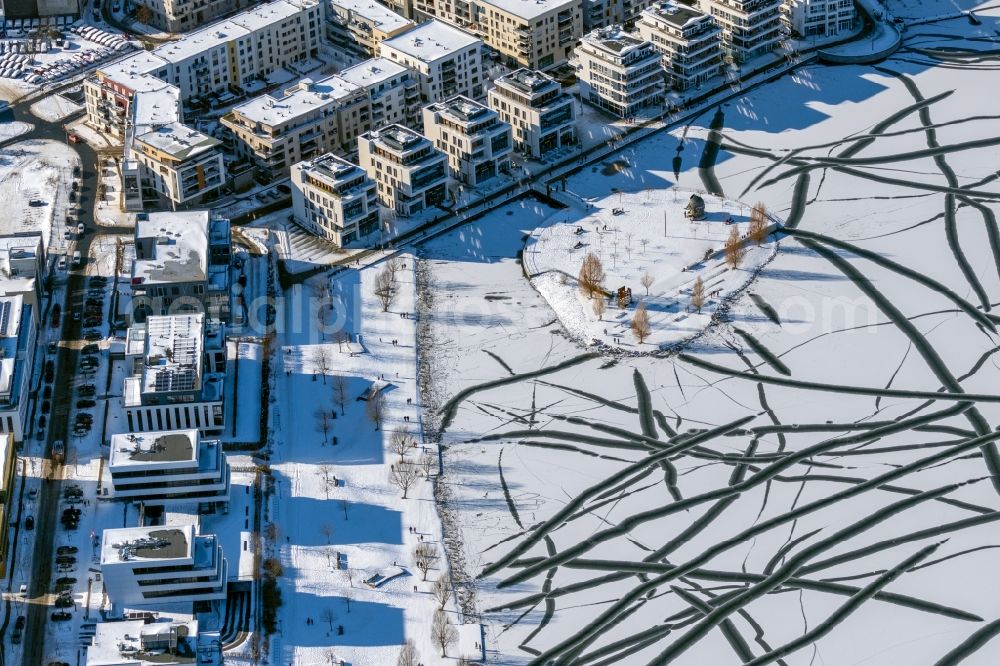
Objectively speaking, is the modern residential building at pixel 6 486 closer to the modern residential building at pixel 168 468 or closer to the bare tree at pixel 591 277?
the modern residential building at pixel 168 468

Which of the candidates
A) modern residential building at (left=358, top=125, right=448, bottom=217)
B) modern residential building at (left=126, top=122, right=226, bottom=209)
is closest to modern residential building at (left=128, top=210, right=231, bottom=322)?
modern residential building at (left=126, top=122, right=226, bottom=209)

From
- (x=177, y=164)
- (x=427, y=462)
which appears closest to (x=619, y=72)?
(x=177, y=164)

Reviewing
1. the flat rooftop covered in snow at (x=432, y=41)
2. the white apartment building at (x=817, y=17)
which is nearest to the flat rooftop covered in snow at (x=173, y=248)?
the flat rooftop covered in snow at (x=432, y=41)

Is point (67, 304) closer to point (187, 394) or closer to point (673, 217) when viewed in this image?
point (187, 394)

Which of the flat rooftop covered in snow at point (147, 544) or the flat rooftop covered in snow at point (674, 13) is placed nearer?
the flat rooftop covered in snow at point (147, 544)

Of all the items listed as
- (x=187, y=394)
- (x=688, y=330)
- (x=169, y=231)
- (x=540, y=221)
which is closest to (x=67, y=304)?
(x=169, y=231)

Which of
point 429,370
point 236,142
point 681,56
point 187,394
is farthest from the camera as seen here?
point 681,56

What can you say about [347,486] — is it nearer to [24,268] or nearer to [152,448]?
[152,448]
